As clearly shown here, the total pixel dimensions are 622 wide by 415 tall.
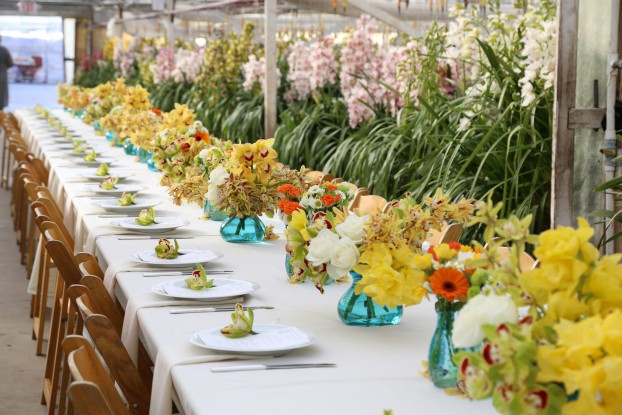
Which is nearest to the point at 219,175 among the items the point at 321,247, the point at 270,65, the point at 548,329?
the point at 321,247

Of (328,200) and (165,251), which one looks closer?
(328,200)

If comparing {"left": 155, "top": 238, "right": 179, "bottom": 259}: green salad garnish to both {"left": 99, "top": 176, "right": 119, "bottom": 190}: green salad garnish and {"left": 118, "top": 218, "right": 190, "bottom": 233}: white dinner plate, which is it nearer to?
{"left": 118, "top": 218, "right": 190, "bottom": 233}: white dinner plate

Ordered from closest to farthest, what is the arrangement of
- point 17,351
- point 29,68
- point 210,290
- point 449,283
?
point 449,283, point 210,290, point 17,351, point 29,68

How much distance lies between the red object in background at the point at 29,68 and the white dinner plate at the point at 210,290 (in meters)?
23.2

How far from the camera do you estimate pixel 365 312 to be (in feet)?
7.32

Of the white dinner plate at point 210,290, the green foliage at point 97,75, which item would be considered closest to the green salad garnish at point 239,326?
the white dinner plate at point 210,290

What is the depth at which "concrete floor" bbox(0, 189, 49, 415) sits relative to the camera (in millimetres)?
3738

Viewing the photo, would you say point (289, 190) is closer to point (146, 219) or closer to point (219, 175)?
point (219, 175)

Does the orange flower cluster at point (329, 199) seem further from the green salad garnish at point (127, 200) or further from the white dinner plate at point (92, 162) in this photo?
the white dinner plate at point (92, 162)

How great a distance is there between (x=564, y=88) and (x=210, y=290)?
2028 millimetres

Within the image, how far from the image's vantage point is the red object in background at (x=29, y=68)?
24.7 metres

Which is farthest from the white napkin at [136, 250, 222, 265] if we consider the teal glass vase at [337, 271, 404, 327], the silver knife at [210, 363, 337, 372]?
the silver knife at [210, 363, 337, 372]

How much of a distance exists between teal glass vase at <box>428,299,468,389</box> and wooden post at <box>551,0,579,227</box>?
235cm

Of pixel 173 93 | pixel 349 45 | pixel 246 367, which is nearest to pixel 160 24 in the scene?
pixel 173 93
